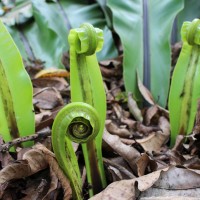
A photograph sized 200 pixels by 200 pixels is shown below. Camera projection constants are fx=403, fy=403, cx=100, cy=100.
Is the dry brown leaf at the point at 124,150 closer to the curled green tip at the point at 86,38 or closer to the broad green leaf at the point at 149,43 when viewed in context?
the curled green tip at the point at 86,38

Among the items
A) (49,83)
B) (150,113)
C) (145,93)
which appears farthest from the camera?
(49,83)

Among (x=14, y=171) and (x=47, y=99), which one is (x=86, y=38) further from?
(x=47, y=99)

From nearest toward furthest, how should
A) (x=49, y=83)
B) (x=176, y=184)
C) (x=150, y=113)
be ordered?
(x=176, y=184) → (x=150, y=113) → (x=49, y=83)

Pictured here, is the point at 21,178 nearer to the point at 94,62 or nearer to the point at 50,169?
the point at 50,169

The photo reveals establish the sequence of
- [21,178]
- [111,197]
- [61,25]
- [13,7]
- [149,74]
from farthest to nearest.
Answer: [13,7]
[61,25]
[149,74]
[21,178]
[111,197]

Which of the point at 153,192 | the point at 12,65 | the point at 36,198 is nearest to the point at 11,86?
the point at 12,65

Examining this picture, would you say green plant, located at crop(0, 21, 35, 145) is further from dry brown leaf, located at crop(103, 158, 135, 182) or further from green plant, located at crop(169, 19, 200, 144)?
green plant, located at crop(169, 19, 200, 144)

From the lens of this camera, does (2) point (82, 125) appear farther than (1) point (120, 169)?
No

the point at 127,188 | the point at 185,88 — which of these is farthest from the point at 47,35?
the point at 127,188

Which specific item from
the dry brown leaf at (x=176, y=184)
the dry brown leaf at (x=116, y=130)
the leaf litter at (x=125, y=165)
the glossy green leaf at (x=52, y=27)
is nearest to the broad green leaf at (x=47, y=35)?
the glossy green leaf at (x=52, y=27)
